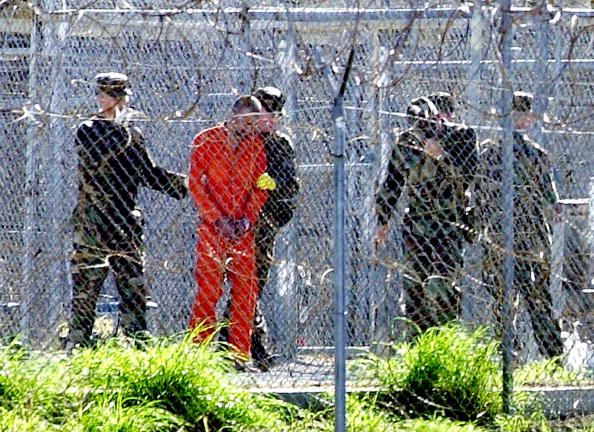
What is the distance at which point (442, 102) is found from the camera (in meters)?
7.07

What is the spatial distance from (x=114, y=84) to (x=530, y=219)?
7.74 feet

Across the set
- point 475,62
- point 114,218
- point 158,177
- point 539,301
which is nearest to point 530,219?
point 539,301

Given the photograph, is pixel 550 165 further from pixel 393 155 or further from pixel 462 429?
pixel 462 429

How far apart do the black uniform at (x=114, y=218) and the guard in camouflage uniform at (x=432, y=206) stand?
1310 millimetres

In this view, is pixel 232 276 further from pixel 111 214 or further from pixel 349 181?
pixel 349 181

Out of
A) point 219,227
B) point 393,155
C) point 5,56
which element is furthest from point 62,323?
point 393,155

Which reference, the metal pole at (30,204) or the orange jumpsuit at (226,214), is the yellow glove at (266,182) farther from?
the metal pole at (30,204)

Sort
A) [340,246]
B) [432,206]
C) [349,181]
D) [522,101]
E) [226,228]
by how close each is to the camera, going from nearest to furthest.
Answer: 1. [340,246]
2. [522,101]
3. [432,206]
4. [226,228]
5. [349,181]

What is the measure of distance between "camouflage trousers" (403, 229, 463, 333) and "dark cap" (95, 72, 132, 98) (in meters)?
1.73

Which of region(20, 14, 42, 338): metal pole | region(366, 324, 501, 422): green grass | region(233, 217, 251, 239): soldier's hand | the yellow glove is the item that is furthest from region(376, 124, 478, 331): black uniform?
region(20, 14, 42, 338): metal pole

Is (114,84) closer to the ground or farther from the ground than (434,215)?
farther from the ground

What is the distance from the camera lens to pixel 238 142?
7418mm

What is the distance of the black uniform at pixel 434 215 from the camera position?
711cm

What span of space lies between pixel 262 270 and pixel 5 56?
187cm
